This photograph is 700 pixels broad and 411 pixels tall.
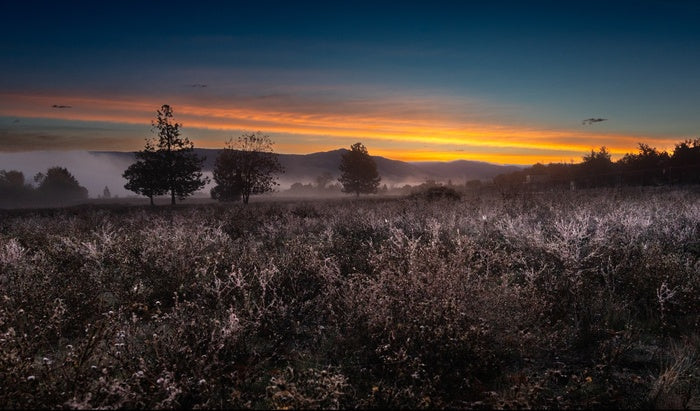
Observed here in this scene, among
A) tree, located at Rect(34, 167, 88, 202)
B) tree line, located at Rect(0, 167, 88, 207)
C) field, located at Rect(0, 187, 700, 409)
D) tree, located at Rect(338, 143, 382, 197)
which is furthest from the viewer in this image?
tree, located at Rect(34, 167, 88, 202)

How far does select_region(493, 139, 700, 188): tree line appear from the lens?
31573 millimetres

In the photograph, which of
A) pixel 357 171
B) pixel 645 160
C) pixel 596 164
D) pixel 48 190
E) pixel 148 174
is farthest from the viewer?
pixel 48 190

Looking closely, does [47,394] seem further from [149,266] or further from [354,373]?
[149,266]

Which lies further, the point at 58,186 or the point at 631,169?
the point at 58,186

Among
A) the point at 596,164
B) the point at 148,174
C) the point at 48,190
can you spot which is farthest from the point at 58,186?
the point at 596,164

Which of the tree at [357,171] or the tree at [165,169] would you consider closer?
the tree at [165,169]

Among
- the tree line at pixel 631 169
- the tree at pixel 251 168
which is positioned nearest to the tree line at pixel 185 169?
the tree at pixel 251 168

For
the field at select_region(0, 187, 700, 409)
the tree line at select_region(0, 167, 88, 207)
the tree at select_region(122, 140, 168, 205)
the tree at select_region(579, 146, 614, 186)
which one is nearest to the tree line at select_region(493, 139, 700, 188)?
→ the tree at select_region(579, 146, 614, 186)

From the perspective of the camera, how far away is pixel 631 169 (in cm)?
4784

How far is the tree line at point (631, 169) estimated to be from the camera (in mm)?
31573

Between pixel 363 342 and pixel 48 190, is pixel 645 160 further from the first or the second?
pixel 48 190

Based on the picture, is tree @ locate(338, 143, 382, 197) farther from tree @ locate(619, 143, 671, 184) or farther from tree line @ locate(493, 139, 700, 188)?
tree @ locate(619, 143, 671, 184)

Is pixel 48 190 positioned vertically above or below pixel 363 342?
above

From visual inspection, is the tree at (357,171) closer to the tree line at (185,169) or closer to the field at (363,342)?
the tree line at (185,169)
